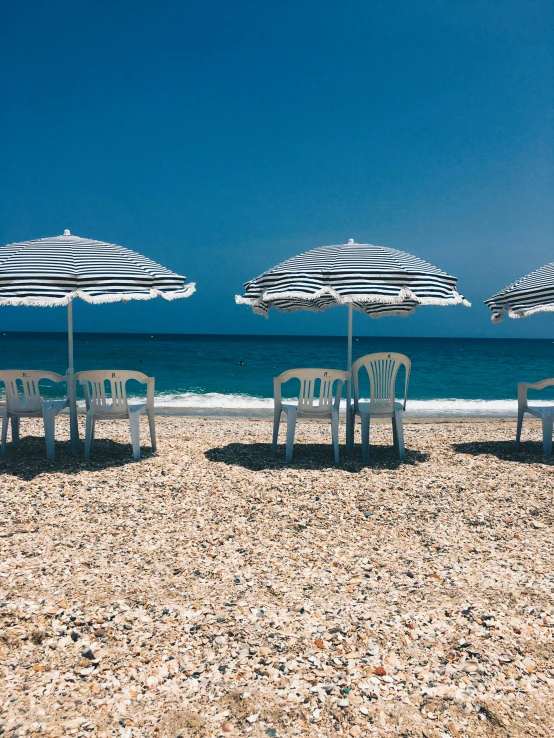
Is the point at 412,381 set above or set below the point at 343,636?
above

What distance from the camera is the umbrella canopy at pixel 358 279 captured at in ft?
17.9

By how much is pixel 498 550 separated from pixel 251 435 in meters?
4.52

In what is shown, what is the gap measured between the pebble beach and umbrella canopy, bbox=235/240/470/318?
1929mm

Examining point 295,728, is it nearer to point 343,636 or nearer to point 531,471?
point 343,636

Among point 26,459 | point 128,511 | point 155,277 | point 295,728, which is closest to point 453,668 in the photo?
point 295,728

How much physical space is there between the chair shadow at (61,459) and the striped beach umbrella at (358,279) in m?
2.54

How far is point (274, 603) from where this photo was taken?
3027 millimetres

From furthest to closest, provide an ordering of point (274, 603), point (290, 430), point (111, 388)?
point (290, 430)
point (111, 388)
point (274, 603)

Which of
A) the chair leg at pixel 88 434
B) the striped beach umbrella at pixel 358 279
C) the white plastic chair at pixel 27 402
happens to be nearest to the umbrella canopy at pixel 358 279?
the striped beach umbrella at pixel 358 279

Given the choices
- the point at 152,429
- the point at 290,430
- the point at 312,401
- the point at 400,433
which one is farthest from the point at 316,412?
the point at 152,429

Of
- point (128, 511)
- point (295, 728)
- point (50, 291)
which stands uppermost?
point (50, 291)

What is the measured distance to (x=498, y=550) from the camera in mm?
3799

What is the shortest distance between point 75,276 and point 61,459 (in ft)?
7.52

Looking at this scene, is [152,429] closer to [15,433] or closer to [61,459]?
[61,459]
